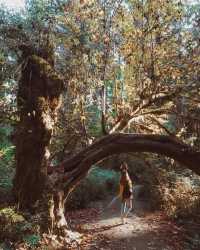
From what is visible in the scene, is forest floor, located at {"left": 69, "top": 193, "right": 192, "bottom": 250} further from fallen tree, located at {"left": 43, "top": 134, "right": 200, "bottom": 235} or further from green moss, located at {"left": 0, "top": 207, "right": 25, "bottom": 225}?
green moss, located at {"left": 0, "top": 207, "right": 25, "bottom": 225}

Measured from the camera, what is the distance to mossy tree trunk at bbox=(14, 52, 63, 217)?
38.5 ft

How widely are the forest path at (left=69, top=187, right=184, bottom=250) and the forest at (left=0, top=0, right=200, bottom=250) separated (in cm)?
4

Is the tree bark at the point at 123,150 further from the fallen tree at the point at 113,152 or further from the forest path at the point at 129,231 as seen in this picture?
the forest path at the point at 129,231

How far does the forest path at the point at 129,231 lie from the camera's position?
475 inches

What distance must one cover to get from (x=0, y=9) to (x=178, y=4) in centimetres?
528

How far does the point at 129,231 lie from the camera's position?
13.5 meters

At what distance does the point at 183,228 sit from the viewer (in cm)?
1498

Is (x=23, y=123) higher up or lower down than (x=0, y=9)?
lower down

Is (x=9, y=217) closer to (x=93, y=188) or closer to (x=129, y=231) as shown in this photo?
(x=129, y=231)

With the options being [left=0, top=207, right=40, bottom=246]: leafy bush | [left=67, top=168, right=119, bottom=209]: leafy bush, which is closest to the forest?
[left=0, top=207, right=40, bottom=246]: leafy bush

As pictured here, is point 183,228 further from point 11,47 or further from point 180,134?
point 11,47

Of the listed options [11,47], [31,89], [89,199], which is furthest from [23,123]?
[89,199]

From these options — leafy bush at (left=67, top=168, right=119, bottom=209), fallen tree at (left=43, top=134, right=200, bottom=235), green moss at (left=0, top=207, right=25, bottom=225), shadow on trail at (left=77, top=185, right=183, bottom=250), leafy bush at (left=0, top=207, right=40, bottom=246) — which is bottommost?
shadow on trail at (left=77, top=185, right=183, bottom=250)

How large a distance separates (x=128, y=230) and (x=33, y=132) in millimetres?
4709
